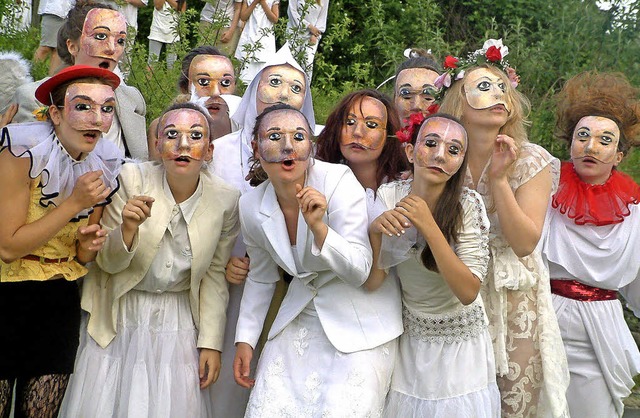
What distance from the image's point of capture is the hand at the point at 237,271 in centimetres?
469

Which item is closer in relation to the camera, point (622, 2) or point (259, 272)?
point (259, 272)

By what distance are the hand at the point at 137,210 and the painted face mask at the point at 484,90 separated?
1.57 m

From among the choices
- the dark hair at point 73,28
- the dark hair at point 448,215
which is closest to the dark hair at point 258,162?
the dark hair at point 448,215

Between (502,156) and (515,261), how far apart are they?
525mm

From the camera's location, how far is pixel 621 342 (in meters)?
5.09

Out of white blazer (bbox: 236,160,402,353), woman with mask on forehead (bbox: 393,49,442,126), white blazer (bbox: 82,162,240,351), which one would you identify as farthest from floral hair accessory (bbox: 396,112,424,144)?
white blazer (bbox: 82,162,240,351)

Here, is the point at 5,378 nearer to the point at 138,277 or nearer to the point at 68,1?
the point at 138,277

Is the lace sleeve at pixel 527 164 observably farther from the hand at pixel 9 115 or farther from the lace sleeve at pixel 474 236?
the hand at pixel 9 115

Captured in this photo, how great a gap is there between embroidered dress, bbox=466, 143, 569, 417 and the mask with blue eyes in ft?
6.46

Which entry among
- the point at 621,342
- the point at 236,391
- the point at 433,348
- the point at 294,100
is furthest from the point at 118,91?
the point at 621,342

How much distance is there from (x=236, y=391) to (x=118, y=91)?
1.73 meters

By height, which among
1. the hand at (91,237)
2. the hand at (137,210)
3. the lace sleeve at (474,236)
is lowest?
the hand at (91,237)

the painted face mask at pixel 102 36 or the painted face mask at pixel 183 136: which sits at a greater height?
the painted face mask at pixel 102 36

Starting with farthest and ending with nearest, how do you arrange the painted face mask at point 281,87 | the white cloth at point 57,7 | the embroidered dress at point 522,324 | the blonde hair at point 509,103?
the white cloth at point 57,7
the painted face mask at point 281,87
the blonde hair at point 509,103
the embroidered dress at point 522,324
